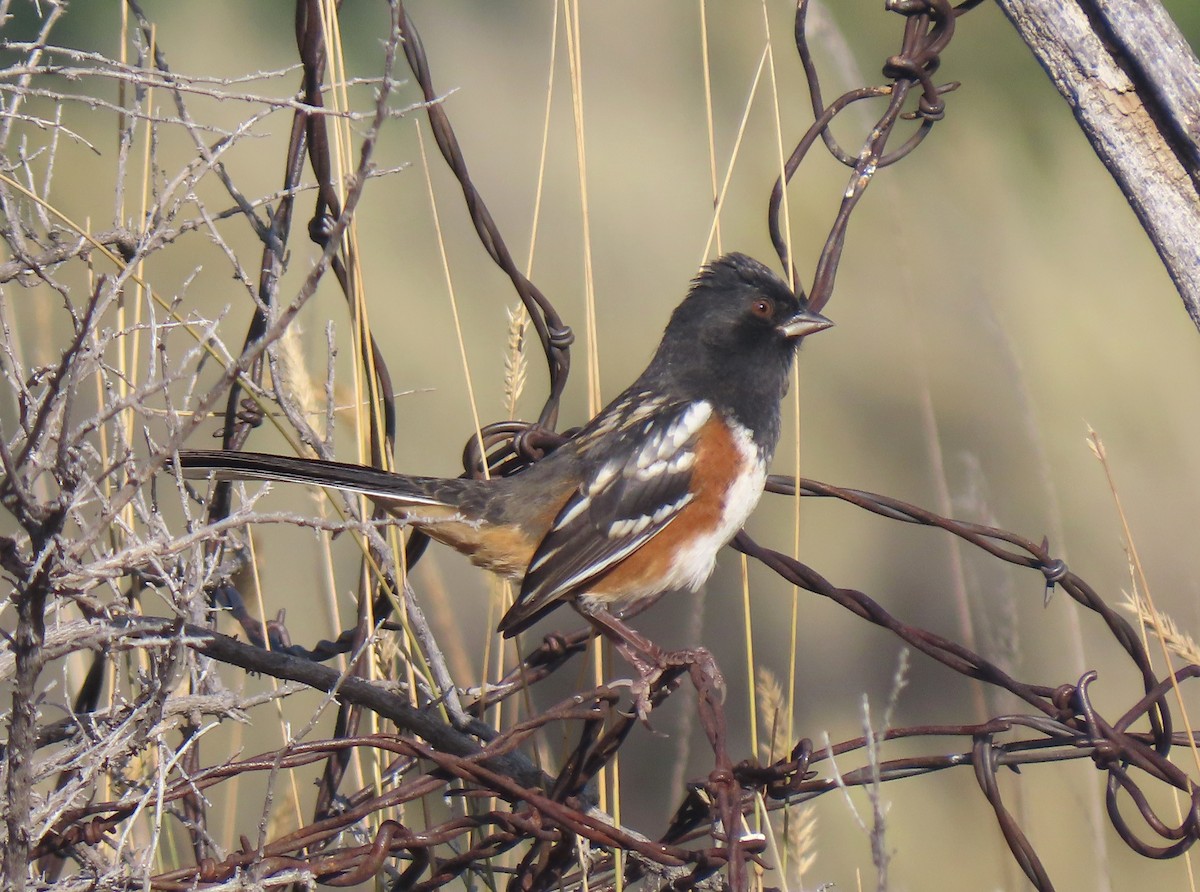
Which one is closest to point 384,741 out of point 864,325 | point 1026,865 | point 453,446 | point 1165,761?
point 1026,865

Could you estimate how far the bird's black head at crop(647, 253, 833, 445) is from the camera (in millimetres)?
2930

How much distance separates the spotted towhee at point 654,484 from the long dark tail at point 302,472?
0.28 ft

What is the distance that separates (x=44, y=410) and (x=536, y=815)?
1.00 metres

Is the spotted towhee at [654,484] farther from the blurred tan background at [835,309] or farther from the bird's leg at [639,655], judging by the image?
the blurred tan background at [835,309]

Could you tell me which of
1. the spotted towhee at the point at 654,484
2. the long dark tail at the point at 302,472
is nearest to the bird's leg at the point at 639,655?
the spotted towhee at the point at 654,484

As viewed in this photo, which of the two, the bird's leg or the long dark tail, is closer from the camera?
the long dark tail

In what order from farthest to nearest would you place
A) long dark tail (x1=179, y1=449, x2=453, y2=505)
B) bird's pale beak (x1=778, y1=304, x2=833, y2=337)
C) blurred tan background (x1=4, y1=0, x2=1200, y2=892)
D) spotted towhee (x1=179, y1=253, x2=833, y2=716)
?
blurred tan background (x1=4, y1=0, x2=1200, y2=892) → bird's pale beak (x1=778, y1=304, x2=833, y2=337) → spotted towhee (x1=179, y1=253, x2=833, y2=716) → long dark tail (x1=179, y1=449, x2=453, y2=505)

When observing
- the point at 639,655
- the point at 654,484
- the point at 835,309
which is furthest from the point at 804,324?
the point at 835,309

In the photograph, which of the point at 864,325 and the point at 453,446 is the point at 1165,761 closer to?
the point at 453,446

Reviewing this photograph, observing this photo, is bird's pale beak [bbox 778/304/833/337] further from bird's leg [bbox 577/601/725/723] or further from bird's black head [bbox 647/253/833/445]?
bird's leg [bbox 577/601/725/723]

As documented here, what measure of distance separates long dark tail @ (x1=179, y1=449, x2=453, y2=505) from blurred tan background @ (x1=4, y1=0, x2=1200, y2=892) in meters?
2.79

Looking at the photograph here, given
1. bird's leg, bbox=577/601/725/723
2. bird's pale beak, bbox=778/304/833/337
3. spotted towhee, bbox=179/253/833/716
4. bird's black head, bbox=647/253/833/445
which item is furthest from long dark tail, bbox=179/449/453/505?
bird's pale beak, bbox=778/304/833/337

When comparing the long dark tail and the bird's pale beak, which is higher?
the long dark tail

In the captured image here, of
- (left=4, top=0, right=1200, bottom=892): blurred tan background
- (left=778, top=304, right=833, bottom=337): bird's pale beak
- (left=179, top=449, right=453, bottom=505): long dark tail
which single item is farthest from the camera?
(left=4, top=0, right=1200, bottom=892): blurred tan background
